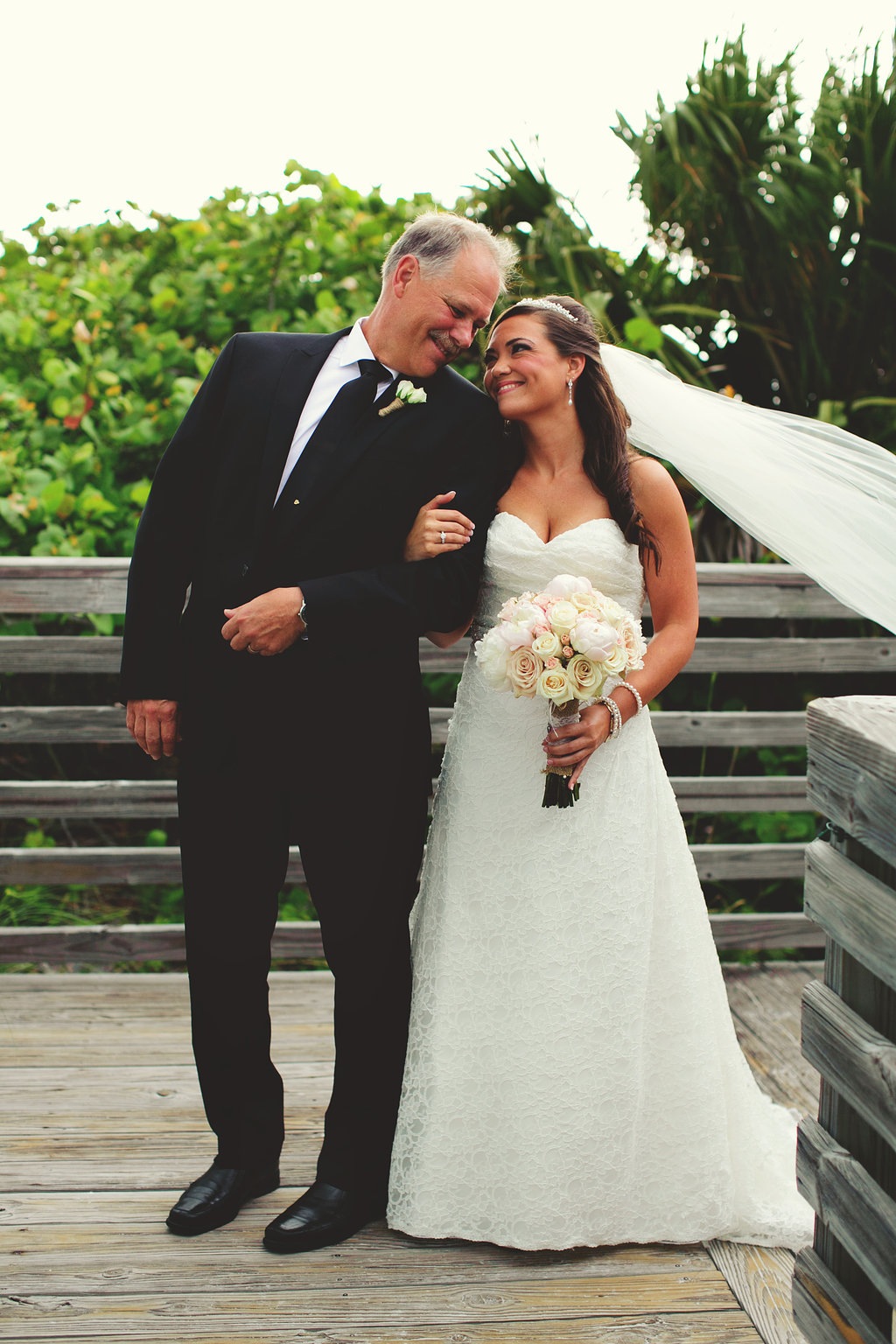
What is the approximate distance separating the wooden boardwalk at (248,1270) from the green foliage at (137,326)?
2.02 meters

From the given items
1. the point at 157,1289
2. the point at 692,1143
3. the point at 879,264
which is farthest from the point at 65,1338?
the point at 879,264

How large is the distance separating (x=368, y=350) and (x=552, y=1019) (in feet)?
5.05

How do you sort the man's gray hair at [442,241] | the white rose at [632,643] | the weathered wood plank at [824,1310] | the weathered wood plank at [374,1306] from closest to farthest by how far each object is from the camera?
the weathered wood plank at [824,1310]
the weathered wood plank at [374,1306]
the white rose at [632,643]
the man's gray hair at [442,241]

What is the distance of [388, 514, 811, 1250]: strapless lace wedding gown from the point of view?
7.96ft

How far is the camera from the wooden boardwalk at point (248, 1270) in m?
2.15

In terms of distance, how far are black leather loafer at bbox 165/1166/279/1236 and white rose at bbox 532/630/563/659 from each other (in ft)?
4.53

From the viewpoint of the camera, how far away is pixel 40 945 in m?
3.75

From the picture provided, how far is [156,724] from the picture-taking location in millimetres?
2545

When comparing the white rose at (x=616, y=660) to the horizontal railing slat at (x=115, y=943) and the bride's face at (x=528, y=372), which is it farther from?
the horizontal railing slat at (x=115, y=943)

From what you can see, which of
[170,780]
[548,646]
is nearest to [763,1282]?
[548,646]

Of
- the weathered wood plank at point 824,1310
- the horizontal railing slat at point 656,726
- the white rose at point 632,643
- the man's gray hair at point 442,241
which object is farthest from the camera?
the horizontal railing slat at point 656,726

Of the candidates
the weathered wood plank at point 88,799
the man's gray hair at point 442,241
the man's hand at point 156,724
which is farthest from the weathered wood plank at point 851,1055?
the weathered wood plank at point 88,799

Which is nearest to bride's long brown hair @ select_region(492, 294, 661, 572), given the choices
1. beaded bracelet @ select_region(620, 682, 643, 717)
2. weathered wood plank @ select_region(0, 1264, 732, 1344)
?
beaded bracelet @ select_region(620, 682, 643, 717)

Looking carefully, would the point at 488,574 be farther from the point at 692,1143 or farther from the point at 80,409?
the point at 80,409
